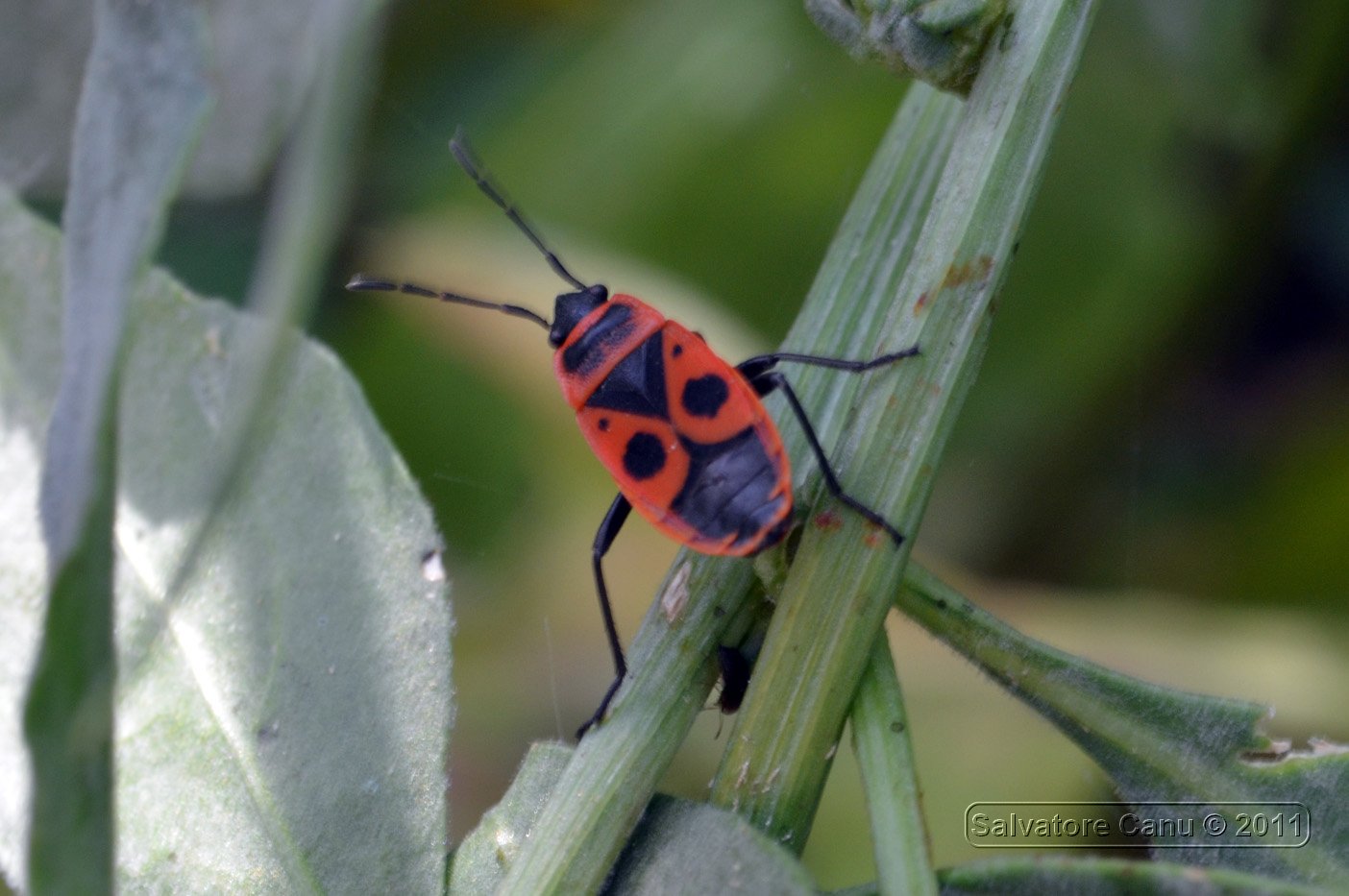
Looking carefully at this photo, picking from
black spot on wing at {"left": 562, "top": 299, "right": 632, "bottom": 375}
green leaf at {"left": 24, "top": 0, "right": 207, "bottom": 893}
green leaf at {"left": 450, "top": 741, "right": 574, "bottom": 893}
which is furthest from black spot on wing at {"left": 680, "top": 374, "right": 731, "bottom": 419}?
green leaf at {"left": 24, "top": 0, "right": 207, "bottom": 893}

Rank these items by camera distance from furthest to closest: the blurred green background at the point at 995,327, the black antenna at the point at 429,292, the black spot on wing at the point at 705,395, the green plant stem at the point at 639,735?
the blurred green background at the point at 995,327, the black antenna at the point at 429,292, the black spot on wing at the point at 705,395, the green plant stem at the point at 639,735

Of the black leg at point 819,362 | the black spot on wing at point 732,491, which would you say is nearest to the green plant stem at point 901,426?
the black leg at point 819,362

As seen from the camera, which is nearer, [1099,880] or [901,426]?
[1099,880]

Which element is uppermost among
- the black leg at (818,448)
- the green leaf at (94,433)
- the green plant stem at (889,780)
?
the green leaf at (94,433)

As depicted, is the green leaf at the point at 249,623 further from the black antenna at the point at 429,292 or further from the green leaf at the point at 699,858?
the black antenna at the point at 429,292

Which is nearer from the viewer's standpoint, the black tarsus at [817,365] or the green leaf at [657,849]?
the green leaf at [657,849]

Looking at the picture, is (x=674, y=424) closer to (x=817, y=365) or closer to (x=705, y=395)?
(x=705, y=395)

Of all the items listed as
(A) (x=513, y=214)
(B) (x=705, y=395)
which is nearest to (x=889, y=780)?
(B) (x=705, y=395)
